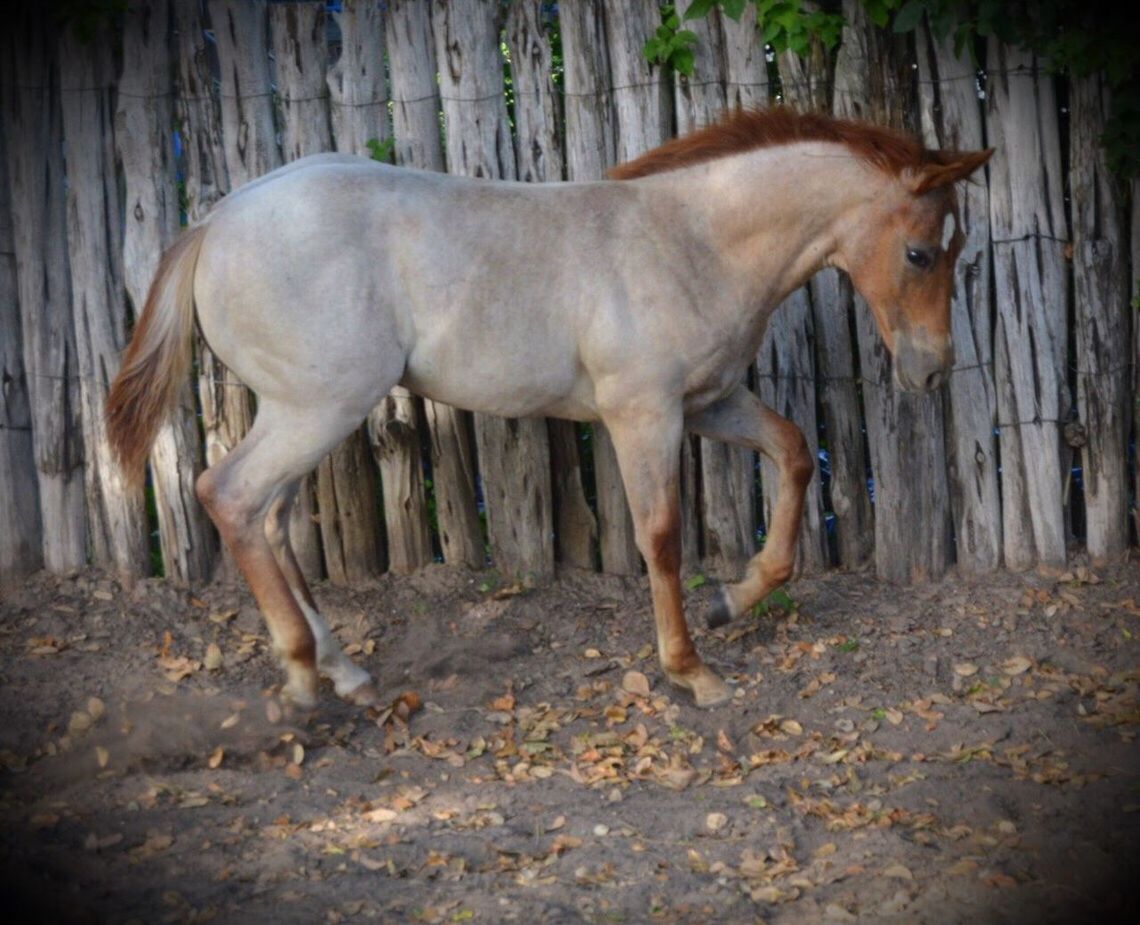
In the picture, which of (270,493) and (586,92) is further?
(586,92)

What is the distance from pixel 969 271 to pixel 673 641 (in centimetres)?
204

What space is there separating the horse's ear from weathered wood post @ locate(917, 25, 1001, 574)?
2.19 ft

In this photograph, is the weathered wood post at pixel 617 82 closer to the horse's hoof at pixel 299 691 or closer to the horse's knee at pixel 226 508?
the horse's knee at pixel 226 508

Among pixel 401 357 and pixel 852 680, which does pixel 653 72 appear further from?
pixel 852 680

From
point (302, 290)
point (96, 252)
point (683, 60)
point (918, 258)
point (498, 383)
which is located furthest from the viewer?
point (96, 252)

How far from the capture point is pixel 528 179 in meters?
5.93

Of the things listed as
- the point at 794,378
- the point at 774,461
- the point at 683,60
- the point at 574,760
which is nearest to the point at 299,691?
the point at 574,760

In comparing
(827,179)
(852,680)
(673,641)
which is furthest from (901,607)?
(827,179)

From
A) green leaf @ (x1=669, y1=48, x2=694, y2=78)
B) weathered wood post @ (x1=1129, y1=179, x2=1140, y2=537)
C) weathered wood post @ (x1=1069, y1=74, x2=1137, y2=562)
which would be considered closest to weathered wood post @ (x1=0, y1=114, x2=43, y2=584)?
green leaf @ (x1=669, y1=48, x2=694, y2=78)

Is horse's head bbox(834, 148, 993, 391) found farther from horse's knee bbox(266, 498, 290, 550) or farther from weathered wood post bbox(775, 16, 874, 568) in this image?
horse's knee bbox(266, 498, 290, 550)

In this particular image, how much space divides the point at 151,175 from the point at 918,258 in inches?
124

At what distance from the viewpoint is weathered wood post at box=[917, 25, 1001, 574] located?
576 centimetres

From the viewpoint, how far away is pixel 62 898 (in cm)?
383

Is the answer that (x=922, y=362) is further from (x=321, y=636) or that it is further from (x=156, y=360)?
(x=156, y=360)
